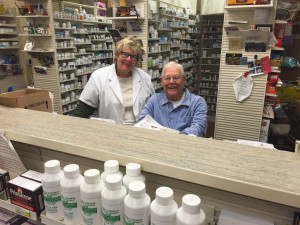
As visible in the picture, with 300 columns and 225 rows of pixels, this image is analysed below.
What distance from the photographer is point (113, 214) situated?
861 millimetres

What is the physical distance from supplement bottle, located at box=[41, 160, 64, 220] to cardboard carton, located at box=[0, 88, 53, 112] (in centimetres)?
98

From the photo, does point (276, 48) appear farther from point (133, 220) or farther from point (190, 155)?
point (133, 220)

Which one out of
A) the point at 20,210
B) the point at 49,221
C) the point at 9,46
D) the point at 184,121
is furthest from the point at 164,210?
the point at 9,46

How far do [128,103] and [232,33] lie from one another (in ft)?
7.79

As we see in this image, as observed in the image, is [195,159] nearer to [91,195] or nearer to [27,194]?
[91,195]

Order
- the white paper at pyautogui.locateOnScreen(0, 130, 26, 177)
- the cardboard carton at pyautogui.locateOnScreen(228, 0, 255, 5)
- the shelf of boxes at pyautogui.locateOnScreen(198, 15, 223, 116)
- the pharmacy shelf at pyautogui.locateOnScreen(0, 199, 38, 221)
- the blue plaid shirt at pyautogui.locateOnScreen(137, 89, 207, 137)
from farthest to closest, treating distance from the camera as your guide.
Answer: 1. the shelf of boxes at pyautogui.locateOnScreen(198, 15, 223, 116)
2. the cardboard carton at pyautogui.locateOnScreen(228, 0, 255, 5)
3. the blue plaid shirt at pyautogui.locateOnScreen(137, 89, 207, 137)
4. the white paper at pyautogui.locateOnScreen(0, 130, 26, 177)
5. the pharmacy shelf at pyautogui.locateOnScreen(0, 199, 38, 221)

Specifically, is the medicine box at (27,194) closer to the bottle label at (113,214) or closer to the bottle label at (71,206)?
the bottle label at (71,206)

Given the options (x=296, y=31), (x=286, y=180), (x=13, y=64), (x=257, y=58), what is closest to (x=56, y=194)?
(x=286, y=180)

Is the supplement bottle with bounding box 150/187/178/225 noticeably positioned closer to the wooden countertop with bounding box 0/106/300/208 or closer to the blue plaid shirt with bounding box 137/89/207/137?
the wooden countertop with bounding box 0/106/300/208

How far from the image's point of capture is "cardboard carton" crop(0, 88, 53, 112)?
178cm

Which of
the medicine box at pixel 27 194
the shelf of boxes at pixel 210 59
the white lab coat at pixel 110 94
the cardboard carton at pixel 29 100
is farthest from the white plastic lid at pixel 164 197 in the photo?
Result: the shelf of boxes at pixel 210 59

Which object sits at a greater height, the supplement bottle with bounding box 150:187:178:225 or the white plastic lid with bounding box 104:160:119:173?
the white plastic lid with bounding box 104:160:119:173

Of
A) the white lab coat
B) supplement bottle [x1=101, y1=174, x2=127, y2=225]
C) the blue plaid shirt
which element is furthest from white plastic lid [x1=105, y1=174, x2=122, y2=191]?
the white lab coat

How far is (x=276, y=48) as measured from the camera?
→ 3910 mm
